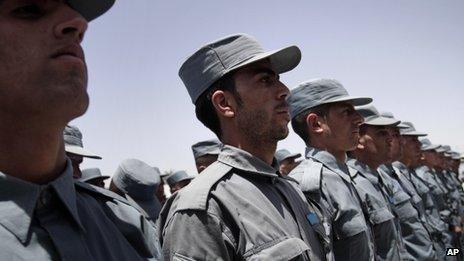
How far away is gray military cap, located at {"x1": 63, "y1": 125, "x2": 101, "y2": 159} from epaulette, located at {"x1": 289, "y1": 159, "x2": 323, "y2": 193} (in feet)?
8.07

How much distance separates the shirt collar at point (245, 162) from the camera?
8.20ft

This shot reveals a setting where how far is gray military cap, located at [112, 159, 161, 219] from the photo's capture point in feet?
20.2

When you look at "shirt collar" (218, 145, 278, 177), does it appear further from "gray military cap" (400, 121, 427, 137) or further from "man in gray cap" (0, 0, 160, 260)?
"gray military cap" (400, 121, 427, 137)


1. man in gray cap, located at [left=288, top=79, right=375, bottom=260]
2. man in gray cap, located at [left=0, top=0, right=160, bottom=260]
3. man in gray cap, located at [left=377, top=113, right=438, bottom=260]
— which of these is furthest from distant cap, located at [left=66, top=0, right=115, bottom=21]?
man in gray cap, located at [left=377, top=113, right=438, bottom=260]

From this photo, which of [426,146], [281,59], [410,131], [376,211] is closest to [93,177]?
[376,211]

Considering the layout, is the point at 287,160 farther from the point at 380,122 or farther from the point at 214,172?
the point at 214,172

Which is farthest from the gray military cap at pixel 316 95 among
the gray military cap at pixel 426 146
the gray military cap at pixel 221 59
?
the gray military cap at pixel 426 146

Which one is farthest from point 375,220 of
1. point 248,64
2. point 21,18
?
point 21,18

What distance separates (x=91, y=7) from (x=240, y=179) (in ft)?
4.11

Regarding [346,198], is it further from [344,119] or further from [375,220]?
[344,119]

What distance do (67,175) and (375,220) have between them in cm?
303

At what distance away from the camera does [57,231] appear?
1249mm

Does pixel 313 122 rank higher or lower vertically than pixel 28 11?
lower

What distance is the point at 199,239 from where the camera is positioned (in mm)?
2072
